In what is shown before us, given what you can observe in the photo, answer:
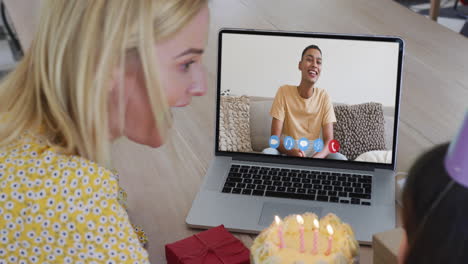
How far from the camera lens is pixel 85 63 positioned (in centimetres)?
67

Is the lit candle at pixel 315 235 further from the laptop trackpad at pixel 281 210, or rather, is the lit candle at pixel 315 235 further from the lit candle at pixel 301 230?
the laptop trackpad at pixel 281 210

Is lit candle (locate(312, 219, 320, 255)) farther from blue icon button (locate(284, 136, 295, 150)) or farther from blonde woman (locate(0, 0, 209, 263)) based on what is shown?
blue icon button (locate(284, 136, 295, 150))

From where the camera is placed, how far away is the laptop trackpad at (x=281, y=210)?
0.95m

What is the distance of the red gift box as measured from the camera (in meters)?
0.84

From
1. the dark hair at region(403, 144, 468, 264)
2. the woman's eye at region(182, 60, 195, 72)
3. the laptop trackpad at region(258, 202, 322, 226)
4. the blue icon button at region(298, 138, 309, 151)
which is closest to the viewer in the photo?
the dark hair at region(403, 144, 468, 264)

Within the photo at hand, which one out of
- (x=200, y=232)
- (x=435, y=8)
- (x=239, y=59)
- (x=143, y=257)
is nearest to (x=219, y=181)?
(x=200, y=232)

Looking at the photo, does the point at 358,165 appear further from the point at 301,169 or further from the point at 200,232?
the point at 200,232

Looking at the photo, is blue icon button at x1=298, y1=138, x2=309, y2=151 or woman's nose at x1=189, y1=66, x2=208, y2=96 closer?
woman's nose at x1=189, y1=66, x2=208, y2=96

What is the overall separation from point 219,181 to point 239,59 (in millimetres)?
250

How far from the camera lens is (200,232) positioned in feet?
3.05

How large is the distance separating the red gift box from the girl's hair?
0.21 m

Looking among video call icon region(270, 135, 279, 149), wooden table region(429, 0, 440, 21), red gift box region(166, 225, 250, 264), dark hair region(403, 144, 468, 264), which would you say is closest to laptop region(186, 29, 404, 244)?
video call icon region(270, 135, 279, 149)

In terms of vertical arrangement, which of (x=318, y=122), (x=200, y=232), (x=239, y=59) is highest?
(x=239, y=59)

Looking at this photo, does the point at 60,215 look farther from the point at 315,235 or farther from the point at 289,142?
the point at 289,142
